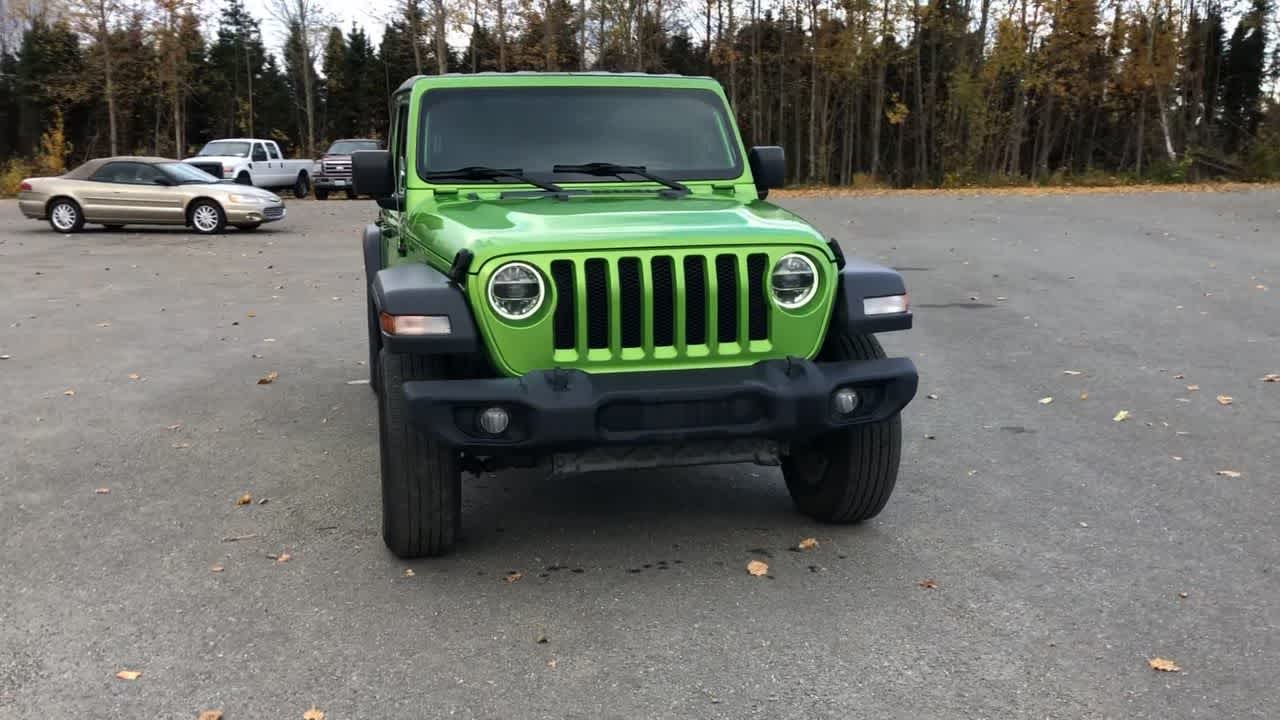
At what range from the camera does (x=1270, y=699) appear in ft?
11.5

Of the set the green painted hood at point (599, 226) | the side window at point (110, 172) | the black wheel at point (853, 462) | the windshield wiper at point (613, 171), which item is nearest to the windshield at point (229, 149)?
the side window at point (110, 172)

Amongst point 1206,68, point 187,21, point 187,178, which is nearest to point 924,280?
point 187,178

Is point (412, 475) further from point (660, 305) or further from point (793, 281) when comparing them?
point (793, 281)

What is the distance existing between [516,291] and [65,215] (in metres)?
20.7

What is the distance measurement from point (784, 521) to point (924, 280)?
373 inches

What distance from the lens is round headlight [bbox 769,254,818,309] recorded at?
4445 mm

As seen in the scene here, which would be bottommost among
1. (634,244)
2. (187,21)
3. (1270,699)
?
(1270,699)

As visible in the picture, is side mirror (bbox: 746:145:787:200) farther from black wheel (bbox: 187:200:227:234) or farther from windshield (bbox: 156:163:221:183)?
windshield (bbox: 156:163:221:183)

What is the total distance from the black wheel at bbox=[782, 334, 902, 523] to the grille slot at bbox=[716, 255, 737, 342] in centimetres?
55

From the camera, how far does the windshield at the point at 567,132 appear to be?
570 centimetres

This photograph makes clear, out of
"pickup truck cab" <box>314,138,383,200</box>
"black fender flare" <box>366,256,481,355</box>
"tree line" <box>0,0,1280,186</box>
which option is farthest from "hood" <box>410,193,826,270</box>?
"tree line" <box>0,0,1280,186</box>

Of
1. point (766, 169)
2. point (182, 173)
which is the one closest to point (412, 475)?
point (766, 169)

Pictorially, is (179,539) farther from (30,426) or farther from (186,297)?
(186,297)

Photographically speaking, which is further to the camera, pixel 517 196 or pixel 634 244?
pixel 517 196
